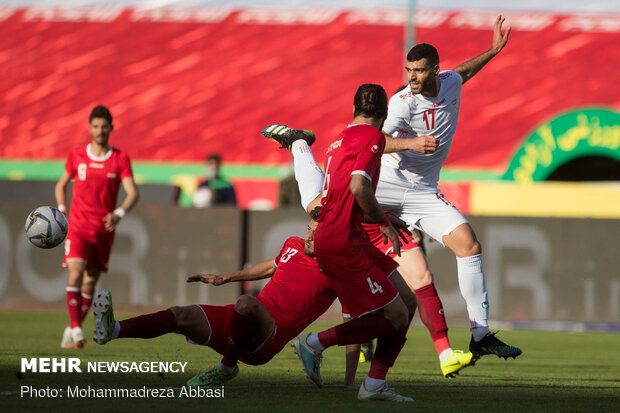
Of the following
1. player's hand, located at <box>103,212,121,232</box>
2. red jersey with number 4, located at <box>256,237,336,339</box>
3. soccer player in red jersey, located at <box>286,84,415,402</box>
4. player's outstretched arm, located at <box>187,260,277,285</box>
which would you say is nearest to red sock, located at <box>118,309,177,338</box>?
player's outstretched arm, located at <box>187,260,277,285</box>

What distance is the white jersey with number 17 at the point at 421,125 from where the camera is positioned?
27.2 ft

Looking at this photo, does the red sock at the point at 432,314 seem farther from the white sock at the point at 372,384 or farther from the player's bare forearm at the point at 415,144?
the white sock at the point at 372,384

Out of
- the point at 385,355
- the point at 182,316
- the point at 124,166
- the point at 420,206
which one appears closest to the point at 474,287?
the point at 420,206

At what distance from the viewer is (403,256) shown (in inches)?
334

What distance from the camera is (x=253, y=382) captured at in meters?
7.70

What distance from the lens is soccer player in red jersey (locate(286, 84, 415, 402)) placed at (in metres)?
6.53

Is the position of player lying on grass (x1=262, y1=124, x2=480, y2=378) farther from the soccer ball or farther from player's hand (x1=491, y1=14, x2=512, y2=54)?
the soccer ball

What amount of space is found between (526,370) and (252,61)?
2290 cm

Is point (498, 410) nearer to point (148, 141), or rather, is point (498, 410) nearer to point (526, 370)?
point (526, 370)

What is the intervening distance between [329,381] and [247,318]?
155 centimetres

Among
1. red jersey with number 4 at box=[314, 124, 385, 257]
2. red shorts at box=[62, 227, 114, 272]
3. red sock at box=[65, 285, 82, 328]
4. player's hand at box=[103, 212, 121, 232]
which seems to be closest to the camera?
red jersey with number 4 at box=[314, 124, 385, 257]

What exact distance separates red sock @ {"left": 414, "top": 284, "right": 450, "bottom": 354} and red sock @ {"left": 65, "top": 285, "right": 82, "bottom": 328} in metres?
3.74

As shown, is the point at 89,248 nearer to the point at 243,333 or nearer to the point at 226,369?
the point at 226,369

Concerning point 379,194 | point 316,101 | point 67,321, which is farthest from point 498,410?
point 316,101
